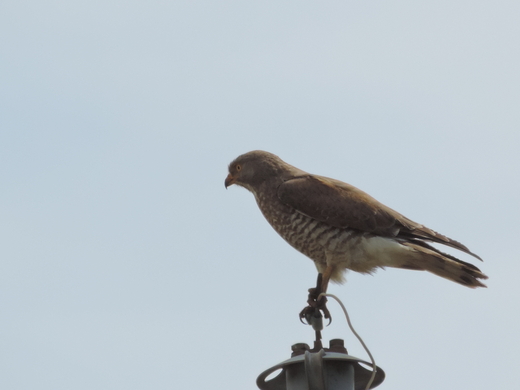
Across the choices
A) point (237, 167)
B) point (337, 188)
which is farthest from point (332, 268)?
point (237, 167)

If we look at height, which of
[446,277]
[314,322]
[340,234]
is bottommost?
[314,322]

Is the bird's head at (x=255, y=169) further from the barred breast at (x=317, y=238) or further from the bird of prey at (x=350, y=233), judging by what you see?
the barred breast at (x=317, y=238)

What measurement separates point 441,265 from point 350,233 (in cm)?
73

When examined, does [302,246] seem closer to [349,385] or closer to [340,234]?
[340,234]

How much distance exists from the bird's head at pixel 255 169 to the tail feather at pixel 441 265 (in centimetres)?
136

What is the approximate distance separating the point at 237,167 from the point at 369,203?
4.62 ft

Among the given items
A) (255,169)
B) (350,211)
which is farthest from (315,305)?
(255,169)

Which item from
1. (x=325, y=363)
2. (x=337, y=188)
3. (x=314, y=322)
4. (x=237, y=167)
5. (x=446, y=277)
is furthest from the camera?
(x=237, y=167)

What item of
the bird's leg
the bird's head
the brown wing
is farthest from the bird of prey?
the bird's leg

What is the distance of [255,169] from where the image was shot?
7117 millimetres

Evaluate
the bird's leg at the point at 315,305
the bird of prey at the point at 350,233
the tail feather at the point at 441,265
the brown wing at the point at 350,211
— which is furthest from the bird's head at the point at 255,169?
the bird's leg at the point at 315,305

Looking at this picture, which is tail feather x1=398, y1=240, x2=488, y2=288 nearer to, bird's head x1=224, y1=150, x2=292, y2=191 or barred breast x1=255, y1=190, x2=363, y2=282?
barred breast x1=255, y1=190, x2=363, y2=282

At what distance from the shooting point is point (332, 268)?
6305mm

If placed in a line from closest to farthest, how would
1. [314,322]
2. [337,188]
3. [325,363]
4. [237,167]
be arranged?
[325,363] → [314,322] → [337,188] → [237,167]
